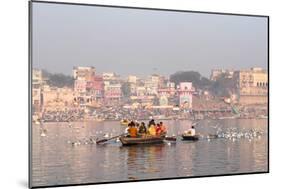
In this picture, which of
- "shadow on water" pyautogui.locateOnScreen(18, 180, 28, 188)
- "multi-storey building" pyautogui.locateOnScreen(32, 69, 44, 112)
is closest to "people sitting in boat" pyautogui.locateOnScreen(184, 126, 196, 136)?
"multi-storey building" pyautogui.locateOnScreen(32, 69, 44, 112)

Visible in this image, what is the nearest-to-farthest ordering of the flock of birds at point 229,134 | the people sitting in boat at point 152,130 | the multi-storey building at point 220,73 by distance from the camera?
the flock of birds at point 229,134
the people sitting in boat at point 152,130
the multi-storey building at point 220,73

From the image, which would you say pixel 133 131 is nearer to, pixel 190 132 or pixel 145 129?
pixel 145 129

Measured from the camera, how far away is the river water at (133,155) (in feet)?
11.9

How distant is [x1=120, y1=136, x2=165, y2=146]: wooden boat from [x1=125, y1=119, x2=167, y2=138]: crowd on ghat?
2cm

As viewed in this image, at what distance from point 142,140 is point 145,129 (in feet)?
0.27

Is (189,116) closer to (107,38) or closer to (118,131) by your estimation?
(118,131)

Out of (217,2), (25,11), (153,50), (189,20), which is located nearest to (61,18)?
(25,11)

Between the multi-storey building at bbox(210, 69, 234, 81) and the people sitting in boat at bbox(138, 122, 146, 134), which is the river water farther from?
the multi-storey building at bbox(210, 69, 234, 81)

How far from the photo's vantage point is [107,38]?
379cm

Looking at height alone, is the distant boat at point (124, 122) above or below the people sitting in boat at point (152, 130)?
above

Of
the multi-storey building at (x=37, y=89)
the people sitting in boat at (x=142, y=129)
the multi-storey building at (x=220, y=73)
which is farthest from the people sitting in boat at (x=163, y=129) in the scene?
the multi-storey building at (x=37, y=89)

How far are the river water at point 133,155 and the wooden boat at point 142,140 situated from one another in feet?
0.10

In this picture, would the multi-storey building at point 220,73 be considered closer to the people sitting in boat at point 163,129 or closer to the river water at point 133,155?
the river water at point 133,155

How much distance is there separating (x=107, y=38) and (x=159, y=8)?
45 cm
